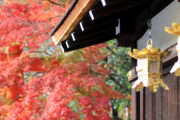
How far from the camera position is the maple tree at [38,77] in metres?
4.96

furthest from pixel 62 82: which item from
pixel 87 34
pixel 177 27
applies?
pixel 177 27

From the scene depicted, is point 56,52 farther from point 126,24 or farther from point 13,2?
point 126,24

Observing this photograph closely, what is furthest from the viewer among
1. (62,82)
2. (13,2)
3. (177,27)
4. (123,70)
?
(123,70)

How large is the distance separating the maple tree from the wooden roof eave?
7.96 feet

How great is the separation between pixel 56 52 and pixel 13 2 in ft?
4.20

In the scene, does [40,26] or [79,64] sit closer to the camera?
[40,26]

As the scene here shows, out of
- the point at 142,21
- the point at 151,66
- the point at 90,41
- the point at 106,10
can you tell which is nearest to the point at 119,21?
the point at 142,21

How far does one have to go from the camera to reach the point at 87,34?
317 centimetres

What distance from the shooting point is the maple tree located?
16.3 ft

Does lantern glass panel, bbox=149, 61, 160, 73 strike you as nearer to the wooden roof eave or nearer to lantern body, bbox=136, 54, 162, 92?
lantern body, bbox=136, 54, 162, 92

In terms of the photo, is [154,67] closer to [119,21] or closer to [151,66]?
[151,66]

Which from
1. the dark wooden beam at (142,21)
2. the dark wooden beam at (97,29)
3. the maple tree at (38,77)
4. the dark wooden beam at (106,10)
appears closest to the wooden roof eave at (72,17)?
the dark wooden beam at (106,10)

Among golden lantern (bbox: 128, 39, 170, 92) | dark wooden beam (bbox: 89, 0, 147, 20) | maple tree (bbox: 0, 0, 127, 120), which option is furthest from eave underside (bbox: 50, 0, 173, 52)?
maple tree (bbox: 0, 0, 127, 120)

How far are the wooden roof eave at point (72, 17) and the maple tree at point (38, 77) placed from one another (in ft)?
7.96
